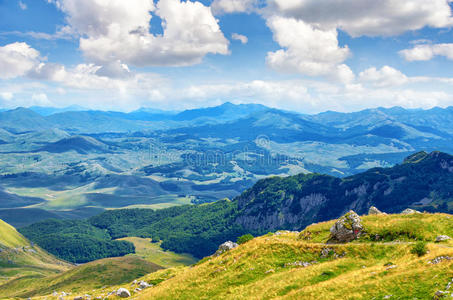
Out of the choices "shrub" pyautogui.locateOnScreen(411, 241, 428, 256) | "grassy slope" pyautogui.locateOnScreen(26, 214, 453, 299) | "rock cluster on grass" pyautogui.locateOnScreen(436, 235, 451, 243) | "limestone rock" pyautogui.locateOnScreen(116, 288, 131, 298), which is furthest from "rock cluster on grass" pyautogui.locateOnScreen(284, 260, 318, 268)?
"limestone rock" pyautogui.locateOnScreen(116, 288, 131, 298)

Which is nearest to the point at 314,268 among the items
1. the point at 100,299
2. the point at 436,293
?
the point at 436,293

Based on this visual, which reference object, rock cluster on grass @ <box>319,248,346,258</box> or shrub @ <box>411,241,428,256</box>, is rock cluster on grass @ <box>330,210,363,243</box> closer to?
rock cluster on grass @ <box>319,248,346,258</box>

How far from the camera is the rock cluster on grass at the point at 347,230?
186ft

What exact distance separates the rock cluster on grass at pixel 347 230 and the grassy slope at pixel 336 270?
1404 mm

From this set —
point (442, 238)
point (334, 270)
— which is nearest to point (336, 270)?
point (334, 270)

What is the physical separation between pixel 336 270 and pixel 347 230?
39.3 feet

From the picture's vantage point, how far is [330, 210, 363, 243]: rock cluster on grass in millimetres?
56594

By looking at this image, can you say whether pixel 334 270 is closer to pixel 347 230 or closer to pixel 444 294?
pixel 347 230

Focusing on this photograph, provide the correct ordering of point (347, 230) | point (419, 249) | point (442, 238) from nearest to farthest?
point (419, 249)
point (442, 238)
point (347, 230)

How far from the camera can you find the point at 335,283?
40.7 metres

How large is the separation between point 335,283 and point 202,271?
26.5 m

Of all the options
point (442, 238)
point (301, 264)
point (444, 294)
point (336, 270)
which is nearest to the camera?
point (444, 294)

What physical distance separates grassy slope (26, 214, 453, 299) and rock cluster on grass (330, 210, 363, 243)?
1.40 metres

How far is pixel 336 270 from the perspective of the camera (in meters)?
46.7
